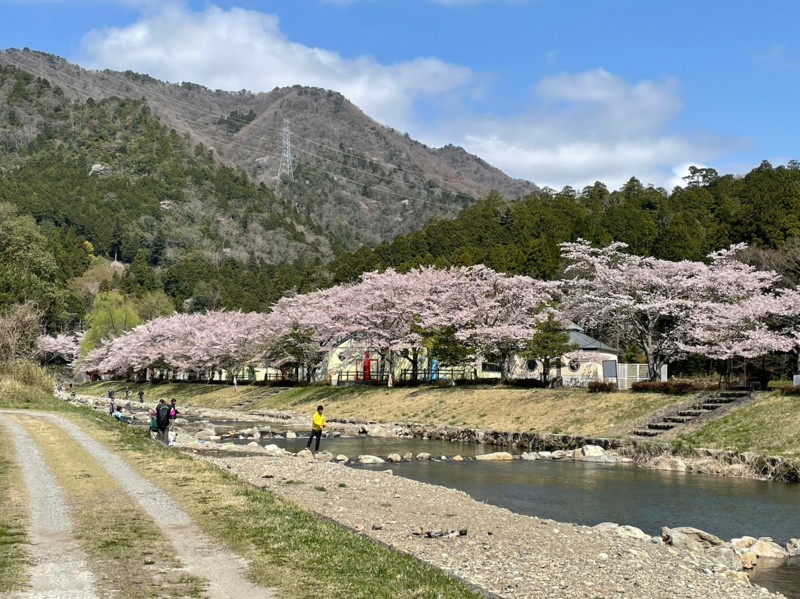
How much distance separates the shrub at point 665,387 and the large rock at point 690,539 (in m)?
21.4

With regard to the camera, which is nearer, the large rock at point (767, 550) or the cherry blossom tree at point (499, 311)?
the large rock at point (767, 550)

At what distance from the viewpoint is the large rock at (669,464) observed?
28.8 meters

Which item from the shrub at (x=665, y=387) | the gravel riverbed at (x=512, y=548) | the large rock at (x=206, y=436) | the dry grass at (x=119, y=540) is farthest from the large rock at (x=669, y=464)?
the large rock at (x=206, y=436)

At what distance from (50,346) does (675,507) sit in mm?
107237

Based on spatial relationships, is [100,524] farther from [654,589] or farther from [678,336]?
[678,336]

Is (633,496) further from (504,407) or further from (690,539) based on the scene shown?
(504,407)

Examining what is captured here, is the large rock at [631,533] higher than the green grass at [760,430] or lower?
lower

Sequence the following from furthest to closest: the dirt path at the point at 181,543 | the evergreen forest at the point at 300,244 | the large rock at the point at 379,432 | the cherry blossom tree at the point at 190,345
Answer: the cherry blossom tree at the point at 190,345, the evergreen forest at the point at 300,244, the large rock at the point at 379,432, the dirt path at the point at 181,543

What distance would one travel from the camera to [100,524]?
12641 millimetres

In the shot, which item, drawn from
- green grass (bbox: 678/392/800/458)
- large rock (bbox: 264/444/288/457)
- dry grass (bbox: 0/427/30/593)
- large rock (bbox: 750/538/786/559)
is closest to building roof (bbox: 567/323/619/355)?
green grass (bbox: 678/392/800/458)

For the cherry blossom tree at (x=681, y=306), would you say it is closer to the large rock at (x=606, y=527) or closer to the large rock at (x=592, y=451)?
the large rock at (x=592, y=451)

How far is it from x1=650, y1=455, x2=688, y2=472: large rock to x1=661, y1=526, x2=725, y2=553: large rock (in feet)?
40.2

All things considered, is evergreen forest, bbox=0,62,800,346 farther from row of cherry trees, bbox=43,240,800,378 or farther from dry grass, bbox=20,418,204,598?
dry grass, bbox=20,418,204,598

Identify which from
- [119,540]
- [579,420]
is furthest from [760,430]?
[119,540]
